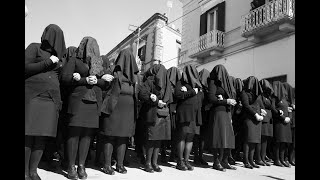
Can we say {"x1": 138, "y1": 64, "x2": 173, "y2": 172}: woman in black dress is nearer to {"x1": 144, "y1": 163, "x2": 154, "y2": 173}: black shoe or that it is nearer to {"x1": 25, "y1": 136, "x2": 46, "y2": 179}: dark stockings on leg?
{"x1": 144, "y1": 163, "x2": 154, "y2": 173}: black shoe

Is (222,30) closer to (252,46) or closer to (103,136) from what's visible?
(252,46)

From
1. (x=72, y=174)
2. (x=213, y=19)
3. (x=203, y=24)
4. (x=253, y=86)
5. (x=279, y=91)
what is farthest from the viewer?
(x=203, y=24)

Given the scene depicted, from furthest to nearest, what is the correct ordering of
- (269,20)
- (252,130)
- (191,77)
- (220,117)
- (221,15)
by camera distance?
(221,15) → (269,20) → (252,130) → (220,117) → (191,77)

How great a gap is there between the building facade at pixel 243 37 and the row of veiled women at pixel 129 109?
418 centimetres

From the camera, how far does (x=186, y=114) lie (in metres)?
→ 5.32

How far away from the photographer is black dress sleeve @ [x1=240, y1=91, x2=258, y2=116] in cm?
611

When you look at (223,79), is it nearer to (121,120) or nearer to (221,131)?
(221,131)

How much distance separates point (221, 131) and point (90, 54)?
9.65 feet

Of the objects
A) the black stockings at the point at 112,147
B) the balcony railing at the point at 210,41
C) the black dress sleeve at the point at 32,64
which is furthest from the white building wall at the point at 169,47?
the black dress sleeve at the point at 32,64

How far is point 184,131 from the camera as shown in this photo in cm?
529

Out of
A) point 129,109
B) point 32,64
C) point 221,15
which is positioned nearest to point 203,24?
point 221,15

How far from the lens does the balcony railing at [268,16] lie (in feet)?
34.6

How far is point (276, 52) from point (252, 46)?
1363 millimetres
